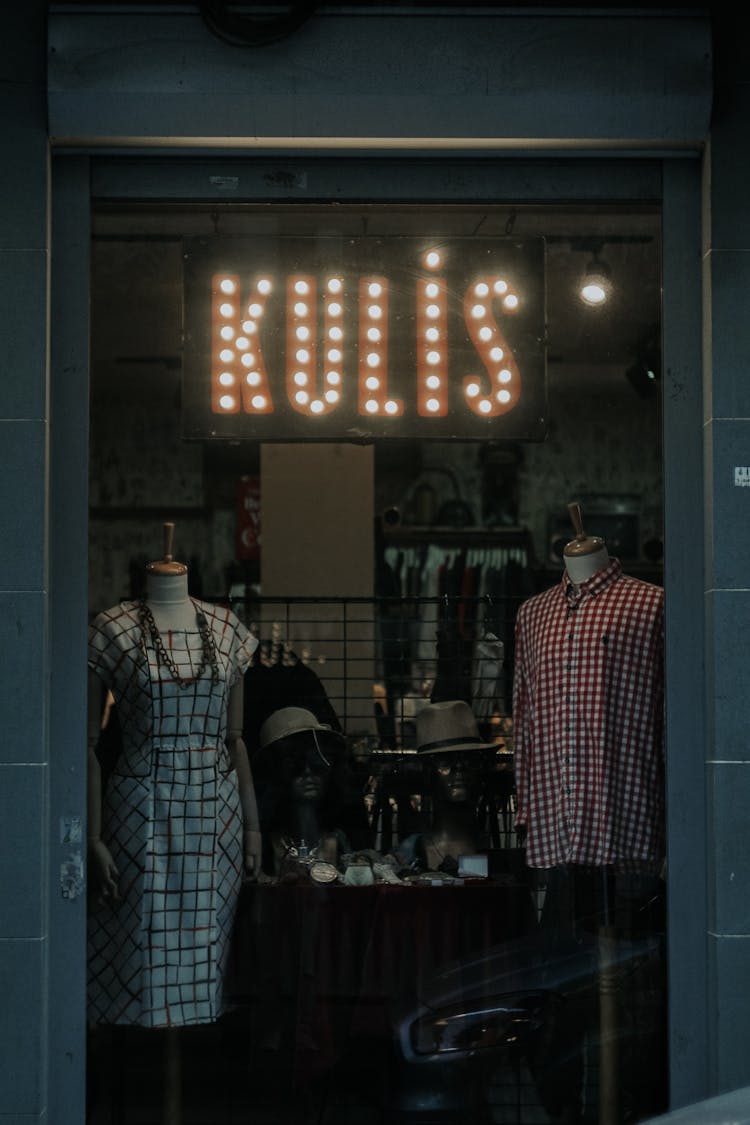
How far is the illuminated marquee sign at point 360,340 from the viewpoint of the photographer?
3959 mm

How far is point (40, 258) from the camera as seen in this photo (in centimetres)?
373

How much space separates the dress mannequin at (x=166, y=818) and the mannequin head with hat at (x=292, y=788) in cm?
8

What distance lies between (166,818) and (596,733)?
48.4 inches

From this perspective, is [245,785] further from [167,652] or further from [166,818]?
[167,652]

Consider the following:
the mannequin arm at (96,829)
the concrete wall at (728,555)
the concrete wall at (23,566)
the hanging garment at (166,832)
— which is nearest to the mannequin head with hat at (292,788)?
the hanging garment at (166,832)

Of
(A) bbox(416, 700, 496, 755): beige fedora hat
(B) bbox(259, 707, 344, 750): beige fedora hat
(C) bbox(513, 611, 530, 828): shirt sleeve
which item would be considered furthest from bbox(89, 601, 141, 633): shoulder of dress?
(C) bbox(513, 611, 530, 828): shirt sleeve

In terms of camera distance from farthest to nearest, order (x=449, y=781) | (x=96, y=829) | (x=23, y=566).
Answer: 1. (x=449, y=781)
2. (x=96, y=829)
3. (x=23, y=566)

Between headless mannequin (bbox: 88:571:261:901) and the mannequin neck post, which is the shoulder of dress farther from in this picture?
the mannequin neck post

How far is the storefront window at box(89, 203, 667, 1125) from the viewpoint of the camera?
155 inches

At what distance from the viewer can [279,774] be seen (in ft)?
13.7

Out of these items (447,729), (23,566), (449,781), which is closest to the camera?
(23,566)

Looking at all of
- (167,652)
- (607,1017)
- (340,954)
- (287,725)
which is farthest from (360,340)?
(607,1017)

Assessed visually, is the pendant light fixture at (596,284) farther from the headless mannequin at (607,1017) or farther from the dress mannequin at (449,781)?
the headless mannequin at (607,1017)

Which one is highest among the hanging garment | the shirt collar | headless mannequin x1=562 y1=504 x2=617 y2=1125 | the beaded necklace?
the shirt collar
